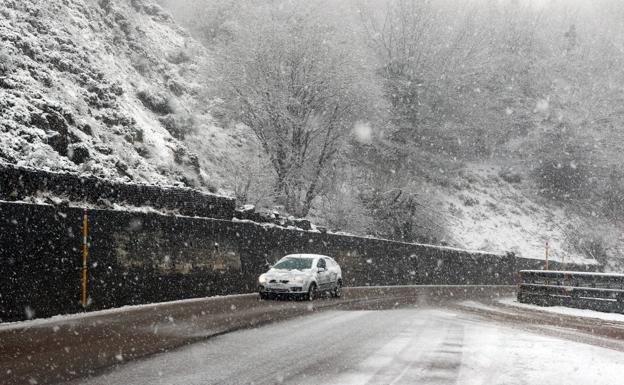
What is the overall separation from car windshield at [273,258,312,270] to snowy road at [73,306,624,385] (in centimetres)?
742

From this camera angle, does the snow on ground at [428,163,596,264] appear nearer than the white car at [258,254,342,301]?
No

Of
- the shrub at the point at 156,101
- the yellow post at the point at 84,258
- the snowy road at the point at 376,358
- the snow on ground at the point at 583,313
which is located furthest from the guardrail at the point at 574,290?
the shrub at the point at 156,101

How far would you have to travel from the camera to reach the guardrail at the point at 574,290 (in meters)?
22.0

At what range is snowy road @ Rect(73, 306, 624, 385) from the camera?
8.12 meters

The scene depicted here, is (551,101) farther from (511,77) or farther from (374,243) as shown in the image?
(374,243)

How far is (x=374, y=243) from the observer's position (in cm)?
3459

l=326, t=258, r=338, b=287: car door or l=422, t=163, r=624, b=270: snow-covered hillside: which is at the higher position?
l=422, t=163, r=624, b=270: snow-covered hillside

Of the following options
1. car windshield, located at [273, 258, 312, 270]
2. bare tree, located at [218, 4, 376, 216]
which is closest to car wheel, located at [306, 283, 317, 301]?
car windshield, located at [273, 258, 312, 270]

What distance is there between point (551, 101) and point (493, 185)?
12446 mm

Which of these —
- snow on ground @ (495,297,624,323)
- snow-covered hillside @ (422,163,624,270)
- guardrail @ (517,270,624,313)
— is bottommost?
snow on ground @ (495,297,624,323)

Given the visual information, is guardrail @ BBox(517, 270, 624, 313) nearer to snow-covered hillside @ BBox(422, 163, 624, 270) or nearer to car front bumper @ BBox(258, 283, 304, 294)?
car front bumper @ BBox(258, 283, 304, 294)

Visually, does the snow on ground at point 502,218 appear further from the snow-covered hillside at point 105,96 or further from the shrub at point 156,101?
the shrub at point 156,101

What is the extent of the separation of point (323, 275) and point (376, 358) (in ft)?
41.7

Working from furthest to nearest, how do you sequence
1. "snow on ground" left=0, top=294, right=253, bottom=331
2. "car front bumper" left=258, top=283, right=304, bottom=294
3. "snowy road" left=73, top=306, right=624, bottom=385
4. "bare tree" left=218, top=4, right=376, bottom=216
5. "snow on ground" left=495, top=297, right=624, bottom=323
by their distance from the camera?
"bare tree" left=218, top=4, right=376, bottom=216
"car front bumper" left=258, top=283, right=304, bottom=294
"snow on ground" left=495, top=297, right=624, bottom=323
"snow on ground" left=0, top=294, right=253, bottom=331
"snowy road" left=73, top=306, right=624, bottom=385
